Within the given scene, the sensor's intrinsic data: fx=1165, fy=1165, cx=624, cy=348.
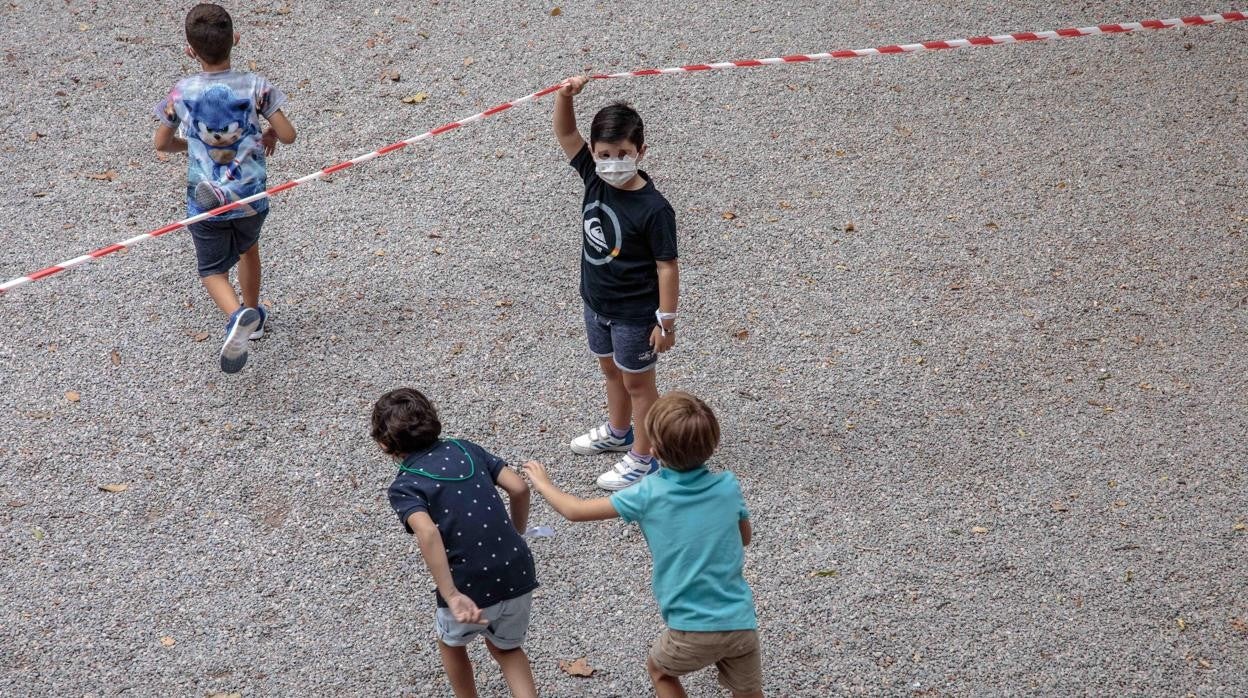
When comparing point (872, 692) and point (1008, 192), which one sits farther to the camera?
point (1008, 192)

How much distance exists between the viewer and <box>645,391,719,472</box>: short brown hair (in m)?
3.41

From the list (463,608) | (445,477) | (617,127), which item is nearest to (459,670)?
(463,608)

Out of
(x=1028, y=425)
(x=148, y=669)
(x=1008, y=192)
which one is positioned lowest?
(x=148, y=669)

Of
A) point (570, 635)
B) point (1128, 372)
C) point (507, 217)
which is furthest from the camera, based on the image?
point (507, 217)

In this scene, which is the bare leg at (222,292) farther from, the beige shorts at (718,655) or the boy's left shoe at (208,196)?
the beige shorts at (718,655)

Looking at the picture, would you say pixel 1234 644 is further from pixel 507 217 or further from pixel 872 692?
pixel 507 217

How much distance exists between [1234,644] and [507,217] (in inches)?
182

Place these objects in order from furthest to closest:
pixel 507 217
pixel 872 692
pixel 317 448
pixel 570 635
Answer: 1. pixel 507 217
2. pixel 317 448
3. pixel 570 635
4. pixel 872 692

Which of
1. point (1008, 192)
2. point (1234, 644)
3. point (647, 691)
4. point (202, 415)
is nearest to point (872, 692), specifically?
point (647, 691)

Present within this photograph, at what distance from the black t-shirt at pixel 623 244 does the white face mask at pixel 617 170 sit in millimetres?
72

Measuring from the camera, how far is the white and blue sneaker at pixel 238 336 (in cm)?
552

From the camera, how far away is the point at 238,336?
5.54 m

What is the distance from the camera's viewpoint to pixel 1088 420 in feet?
18.5

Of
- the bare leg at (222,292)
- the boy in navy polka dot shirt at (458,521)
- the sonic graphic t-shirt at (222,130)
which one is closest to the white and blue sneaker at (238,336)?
the bare leg at (222,292)
